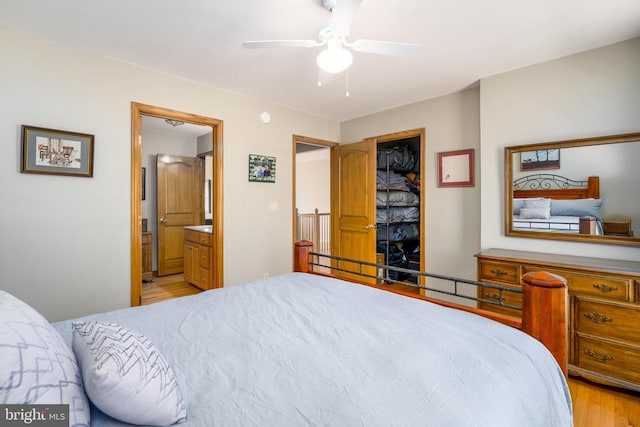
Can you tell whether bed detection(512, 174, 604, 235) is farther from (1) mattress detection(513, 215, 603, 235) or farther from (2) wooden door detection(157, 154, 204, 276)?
(2) wooden door detection(157, 154, 204, 276)

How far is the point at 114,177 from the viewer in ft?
8.63

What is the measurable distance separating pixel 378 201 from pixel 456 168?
51.7 inches

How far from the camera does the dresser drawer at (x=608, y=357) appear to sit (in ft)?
6.49

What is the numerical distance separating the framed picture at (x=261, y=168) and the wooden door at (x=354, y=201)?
1076 mm

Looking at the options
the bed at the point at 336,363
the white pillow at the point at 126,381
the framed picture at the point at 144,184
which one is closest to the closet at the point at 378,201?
the bed at the point at 336,363

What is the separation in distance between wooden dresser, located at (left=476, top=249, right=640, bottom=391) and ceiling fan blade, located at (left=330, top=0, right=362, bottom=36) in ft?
6.34

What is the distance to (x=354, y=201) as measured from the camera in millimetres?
4152

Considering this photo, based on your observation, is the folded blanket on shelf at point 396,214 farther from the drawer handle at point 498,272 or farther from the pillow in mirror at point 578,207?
the pillow in mirror at point 578,207

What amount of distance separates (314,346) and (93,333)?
70 centimetres

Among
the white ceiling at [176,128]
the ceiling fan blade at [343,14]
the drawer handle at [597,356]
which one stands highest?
the white ceiling at [176,128]

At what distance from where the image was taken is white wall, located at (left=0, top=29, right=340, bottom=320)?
2.19 meters

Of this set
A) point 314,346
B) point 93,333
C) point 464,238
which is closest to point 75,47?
point 93,333

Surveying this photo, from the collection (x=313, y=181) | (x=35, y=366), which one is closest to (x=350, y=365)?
(x=35, y=366)

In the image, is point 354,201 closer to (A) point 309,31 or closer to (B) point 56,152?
(A) point 309,31
